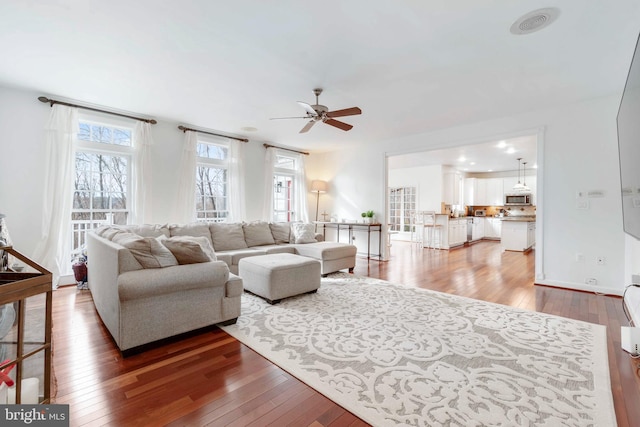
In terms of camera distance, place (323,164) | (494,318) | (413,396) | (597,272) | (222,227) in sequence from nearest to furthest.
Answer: (413,396)
(494,318)
(597,272)
(222,227)
(323,164)

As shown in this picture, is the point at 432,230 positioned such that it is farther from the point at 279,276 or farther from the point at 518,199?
the point at 279,276

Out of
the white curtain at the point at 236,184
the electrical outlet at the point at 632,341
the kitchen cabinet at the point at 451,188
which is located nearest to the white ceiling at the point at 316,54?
the white curtain at the point at 236,184

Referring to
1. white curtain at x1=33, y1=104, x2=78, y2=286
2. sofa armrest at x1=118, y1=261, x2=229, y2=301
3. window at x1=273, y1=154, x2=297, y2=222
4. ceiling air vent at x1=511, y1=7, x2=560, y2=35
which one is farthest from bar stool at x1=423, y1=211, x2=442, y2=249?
white curtain at x1=33, y1=104, x2=78, y2=286

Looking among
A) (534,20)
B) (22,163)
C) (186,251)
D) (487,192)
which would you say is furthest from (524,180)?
(22,163)

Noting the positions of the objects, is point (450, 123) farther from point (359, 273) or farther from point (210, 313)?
point (210, 313)

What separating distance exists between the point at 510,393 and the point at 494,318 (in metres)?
1.32

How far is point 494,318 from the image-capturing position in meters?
2.89

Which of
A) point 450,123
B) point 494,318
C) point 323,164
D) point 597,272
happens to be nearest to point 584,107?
point 450,123

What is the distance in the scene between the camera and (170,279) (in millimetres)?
2285

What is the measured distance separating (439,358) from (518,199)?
31.8 ft

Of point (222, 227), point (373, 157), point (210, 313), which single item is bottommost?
point (210, 313)

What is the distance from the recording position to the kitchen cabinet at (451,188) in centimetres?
883

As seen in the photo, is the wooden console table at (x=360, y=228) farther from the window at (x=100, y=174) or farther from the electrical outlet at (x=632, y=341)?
the window at (x=100, y=174)

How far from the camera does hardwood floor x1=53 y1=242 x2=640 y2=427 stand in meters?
1.53
